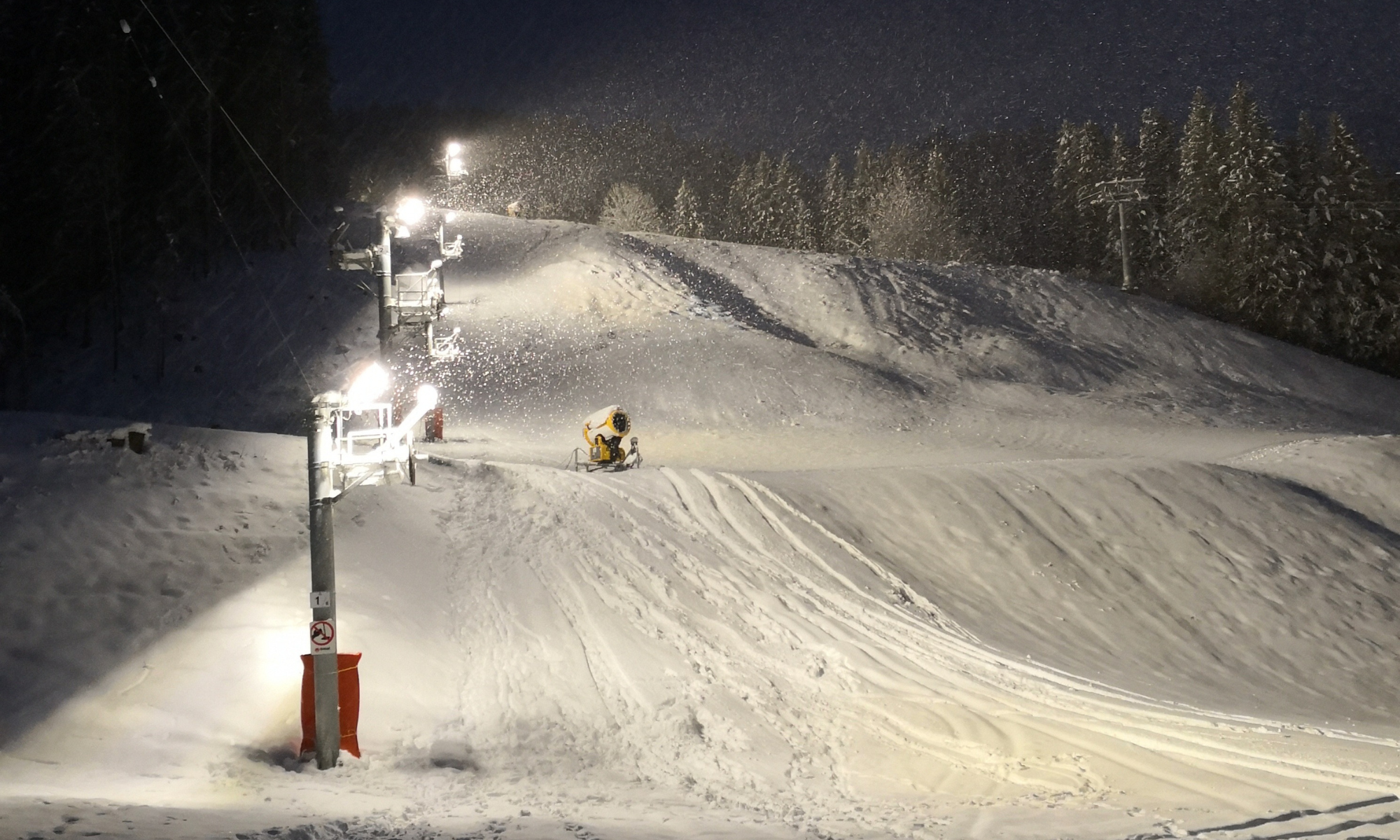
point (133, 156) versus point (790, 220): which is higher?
point (790, 220)

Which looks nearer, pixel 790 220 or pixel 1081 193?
pixel 1081 193

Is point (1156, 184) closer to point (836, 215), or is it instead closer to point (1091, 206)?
point (1091, 206)

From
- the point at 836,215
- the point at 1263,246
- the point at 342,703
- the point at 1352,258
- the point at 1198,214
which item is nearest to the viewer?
the point at 342,703

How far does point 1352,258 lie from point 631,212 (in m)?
47.3

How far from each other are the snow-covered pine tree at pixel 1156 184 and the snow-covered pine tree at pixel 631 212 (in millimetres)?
32441

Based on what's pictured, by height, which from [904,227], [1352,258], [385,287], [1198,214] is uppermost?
[904,227]

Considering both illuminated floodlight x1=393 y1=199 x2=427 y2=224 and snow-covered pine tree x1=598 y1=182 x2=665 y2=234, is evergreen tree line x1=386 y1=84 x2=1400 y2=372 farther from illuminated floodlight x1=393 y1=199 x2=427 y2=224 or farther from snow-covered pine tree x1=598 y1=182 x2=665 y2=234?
illuminated floodlight x1=393 y1=199 x2=427 y2=224

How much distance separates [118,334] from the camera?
37906 mm

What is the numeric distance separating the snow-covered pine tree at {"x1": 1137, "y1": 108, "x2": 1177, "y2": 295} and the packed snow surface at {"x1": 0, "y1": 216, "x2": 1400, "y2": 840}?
28823 millimetres

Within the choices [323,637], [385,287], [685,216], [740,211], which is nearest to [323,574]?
[323,637]

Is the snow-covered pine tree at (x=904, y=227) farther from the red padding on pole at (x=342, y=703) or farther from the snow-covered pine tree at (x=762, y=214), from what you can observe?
the red padding on pole at (x=342, y=703)

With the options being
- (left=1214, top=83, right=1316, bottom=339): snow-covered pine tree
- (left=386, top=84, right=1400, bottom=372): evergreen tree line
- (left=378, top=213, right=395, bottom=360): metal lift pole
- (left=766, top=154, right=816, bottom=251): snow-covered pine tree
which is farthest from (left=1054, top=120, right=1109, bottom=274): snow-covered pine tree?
(left=378, top=213, right=395, bottom=360): metal lift pole

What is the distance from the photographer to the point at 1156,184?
59562 millimetres

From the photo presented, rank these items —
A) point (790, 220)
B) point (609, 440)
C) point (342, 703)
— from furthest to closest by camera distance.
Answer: point (790, 220), point (609, 440), point (342, 703)
